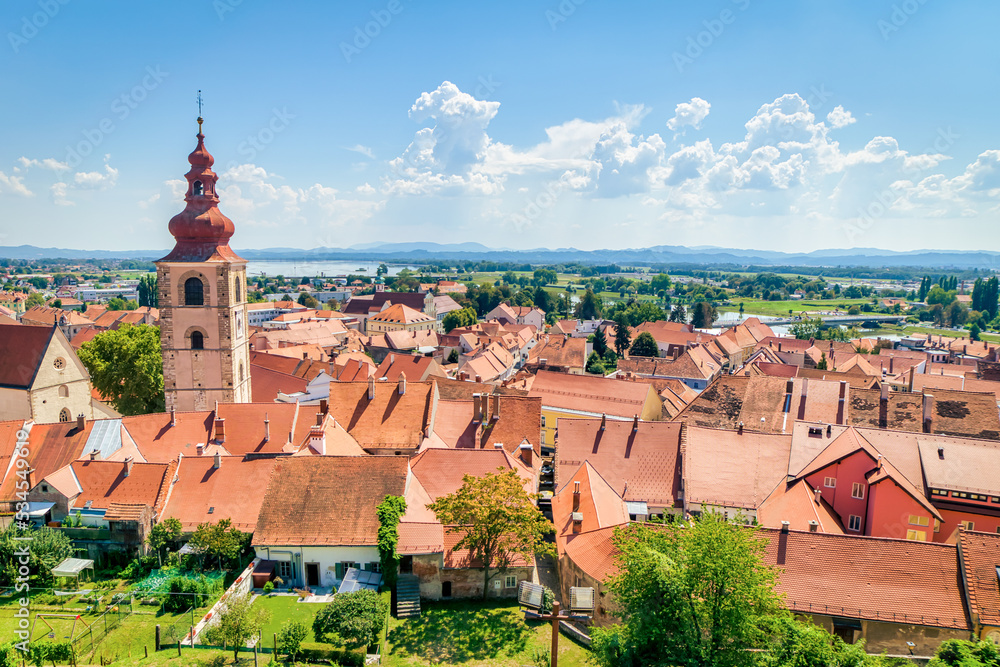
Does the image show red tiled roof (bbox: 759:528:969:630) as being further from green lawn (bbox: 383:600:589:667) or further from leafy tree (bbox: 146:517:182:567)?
leafy tree (bbox: 146:517:182:567)

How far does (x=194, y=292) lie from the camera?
43.2m

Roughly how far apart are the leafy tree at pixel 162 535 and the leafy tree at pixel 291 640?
384 inches

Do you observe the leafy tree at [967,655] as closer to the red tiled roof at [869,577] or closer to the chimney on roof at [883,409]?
the red tiled roof at [869,577]

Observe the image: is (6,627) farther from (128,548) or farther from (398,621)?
(398,621)

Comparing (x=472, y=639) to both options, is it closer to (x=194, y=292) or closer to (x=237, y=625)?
(x=237, y=625)

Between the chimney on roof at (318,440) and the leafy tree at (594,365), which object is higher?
the chimney on roof at (318,440)

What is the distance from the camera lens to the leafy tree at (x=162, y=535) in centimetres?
3034

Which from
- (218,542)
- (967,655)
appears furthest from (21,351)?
(967,655)

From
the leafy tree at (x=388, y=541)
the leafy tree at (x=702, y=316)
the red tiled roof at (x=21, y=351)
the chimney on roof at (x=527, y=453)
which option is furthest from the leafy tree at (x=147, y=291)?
the leafy tree at (x=388, y=541)

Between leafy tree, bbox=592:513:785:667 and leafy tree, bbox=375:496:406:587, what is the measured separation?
10.5 meters

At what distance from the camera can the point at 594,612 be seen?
90.5ft

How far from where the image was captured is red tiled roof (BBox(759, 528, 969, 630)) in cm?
2528

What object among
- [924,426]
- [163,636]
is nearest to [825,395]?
[924,426]

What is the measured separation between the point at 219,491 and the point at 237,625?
1164 centimetres
